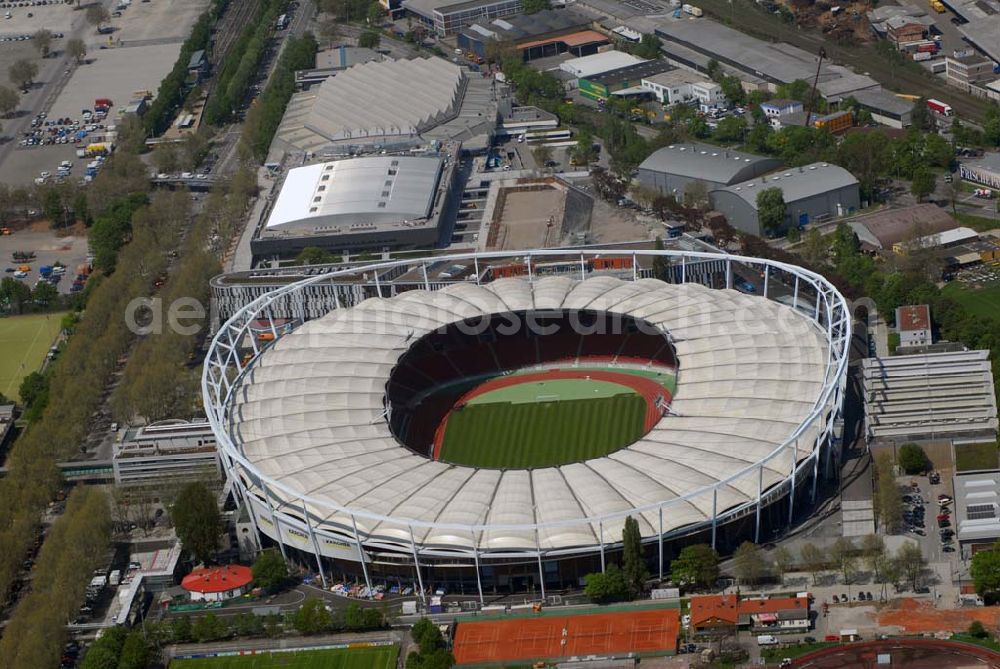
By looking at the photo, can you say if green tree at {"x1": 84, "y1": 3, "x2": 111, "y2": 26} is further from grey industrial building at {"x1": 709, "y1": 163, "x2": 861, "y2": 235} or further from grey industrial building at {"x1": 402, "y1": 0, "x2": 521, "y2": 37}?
grey industrial building at {"x1": 709, "y1": 163, "x2": 861, "y2": 235}

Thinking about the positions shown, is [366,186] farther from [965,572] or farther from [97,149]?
[965,572]

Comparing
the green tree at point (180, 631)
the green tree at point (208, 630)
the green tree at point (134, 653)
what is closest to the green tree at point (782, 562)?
the green tree at point (208, 630)

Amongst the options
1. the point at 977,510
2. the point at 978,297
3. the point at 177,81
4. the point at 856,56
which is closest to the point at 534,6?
the point at 856,56

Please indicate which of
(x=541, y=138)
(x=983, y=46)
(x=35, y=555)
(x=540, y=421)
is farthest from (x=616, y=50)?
(x=35, y=555)

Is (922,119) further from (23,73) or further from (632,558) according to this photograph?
(23,73)

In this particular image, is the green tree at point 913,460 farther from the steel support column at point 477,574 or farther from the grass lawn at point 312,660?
the grass lawn at point 312,660
